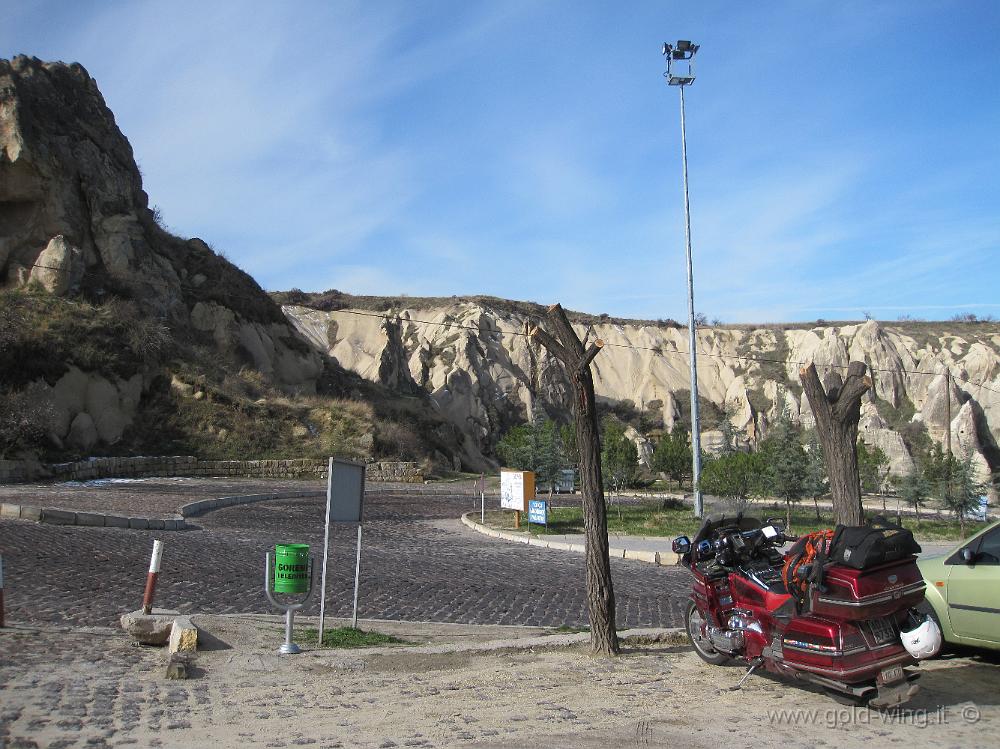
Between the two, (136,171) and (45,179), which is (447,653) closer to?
(45,179)

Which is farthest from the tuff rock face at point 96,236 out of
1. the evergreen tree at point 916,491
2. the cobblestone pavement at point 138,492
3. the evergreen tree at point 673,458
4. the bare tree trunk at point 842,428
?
the evergreen tree at point 916,491

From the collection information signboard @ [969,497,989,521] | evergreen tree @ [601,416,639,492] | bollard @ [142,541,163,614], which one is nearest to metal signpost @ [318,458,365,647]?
bollard @ [142,541,163,614]

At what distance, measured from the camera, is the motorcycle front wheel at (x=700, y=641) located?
7.01 metres

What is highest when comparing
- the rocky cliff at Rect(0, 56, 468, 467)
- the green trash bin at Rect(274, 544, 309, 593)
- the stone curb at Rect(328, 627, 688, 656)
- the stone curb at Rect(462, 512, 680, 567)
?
the rocky cliff at Rect(0, 56, 468, 467)

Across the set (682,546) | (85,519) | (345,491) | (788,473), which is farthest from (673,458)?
(682,546)

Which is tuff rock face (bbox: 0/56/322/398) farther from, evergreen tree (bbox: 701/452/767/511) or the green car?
the green car

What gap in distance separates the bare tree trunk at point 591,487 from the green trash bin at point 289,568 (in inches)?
Result: 103

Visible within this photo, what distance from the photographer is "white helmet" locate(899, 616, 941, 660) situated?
5.48m

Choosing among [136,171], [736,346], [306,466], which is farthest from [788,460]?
[736,346]

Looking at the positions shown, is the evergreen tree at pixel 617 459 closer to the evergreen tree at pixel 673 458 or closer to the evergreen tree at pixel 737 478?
the evergreen tree at pixel 737 478

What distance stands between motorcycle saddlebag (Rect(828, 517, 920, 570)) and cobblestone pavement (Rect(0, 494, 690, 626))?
171 inches

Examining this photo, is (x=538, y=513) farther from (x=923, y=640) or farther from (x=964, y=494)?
(x=923, y=640)

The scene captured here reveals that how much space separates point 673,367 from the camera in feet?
280

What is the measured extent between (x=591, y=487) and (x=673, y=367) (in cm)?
7938
